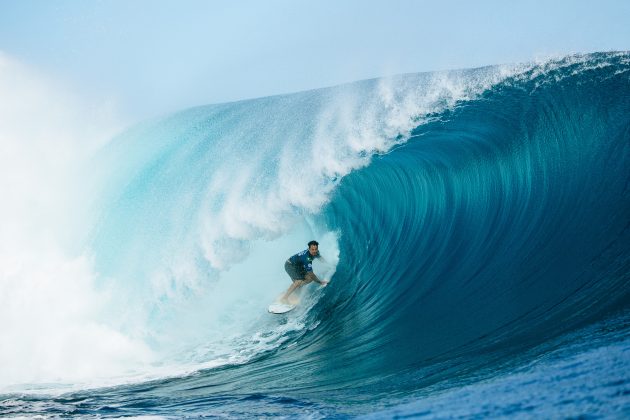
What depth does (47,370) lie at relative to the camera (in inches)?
209

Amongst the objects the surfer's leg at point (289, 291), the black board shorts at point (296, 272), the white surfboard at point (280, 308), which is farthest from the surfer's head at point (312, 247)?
the white surfboard at point (280, 308)

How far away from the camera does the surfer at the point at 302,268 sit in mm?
6410

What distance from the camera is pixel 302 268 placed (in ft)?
21.2

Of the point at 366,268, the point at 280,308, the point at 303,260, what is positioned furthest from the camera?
the point at 366,268

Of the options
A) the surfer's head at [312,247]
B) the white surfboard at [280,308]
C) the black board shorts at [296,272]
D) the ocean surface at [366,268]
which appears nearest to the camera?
the ocean surface at [366,268]

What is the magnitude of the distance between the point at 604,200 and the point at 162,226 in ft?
24.6

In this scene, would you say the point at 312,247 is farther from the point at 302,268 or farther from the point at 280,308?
the point at 280,308

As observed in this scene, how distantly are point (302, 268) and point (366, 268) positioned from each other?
100cm

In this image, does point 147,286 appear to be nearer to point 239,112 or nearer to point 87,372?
point 87,372

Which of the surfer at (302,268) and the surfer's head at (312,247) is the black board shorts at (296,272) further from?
the surfer's head at (312,247)

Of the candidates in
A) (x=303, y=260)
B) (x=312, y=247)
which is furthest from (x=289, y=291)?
(x=312, y=247)

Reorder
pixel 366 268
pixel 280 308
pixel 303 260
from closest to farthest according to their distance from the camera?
pixel 280 308 → pixel 303 260 → pixel 366 268

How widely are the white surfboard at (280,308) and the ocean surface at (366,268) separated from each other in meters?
0.10

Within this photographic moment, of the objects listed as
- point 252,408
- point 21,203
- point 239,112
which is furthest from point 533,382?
point 239,112
